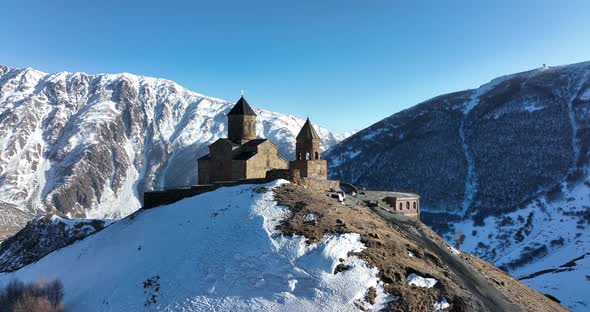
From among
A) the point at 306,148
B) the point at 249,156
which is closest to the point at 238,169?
the point at 249,156

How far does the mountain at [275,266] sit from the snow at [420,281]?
5cm

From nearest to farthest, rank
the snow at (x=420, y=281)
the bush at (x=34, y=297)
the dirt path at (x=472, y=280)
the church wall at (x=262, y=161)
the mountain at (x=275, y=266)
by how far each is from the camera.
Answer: the mountain at (x=275, y=266) → the snow at (x=420, y=281) → the dirt path at (x=472, y=280) → the bush at (x=34, y=297) → the church wall at (x=262, y=161)

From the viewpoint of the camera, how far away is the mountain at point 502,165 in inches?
3049

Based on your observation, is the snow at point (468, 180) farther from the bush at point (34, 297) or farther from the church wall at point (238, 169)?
the bush at point (34, 297)

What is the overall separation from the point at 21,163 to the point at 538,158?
6997 inches

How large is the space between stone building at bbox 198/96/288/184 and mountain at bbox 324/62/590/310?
36.8 metres

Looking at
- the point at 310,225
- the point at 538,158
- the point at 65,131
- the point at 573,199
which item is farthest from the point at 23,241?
the point at 65,131

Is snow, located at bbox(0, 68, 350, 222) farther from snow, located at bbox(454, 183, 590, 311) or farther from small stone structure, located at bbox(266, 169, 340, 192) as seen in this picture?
small stone structure, located at bbox(266, 169, 340, 192)

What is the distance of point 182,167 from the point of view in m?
180

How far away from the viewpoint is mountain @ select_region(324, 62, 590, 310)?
254ft

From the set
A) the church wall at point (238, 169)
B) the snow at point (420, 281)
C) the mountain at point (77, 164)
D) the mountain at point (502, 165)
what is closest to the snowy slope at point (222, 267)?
the snow at point (420, 281)

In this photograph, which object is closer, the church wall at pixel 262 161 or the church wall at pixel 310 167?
the church wall at pixel 262 161

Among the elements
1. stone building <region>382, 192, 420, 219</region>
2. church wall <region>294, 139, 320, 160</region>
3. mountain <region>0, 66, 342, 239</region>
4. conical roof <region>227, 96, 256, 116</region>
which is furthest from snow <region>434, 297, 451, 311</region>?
mountain <region>0, 66, 342, 239</region>

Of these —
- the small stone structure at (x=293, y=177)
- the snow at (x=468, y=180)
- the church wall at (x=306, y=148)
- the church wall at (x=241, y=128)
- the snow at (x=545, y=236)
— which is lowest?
the snow at (x=545, y=236)
